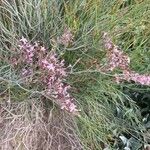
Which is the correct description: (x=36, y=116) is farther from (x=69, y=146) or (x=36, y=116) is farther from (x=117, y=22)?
(x=117, y=22)

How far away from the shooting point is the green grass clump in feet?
5.82

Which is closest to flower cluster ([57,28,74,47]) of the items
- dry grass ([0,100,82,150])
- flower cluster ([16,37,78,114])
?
flower cluster ([16,37,78,114])

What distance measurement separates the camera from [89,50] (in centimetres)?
182

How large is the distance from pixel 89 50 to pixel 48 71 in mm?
276

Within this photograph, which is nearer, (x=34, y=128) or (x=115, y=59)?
(x=115, y=59)

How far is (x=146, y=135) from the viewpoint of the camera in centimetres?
182

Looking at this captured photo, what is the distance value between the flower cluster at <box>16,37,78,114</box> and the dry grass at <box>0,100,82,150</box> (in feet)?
0.39

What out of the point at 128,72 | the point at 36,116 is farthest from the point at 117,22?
the point at 36,116

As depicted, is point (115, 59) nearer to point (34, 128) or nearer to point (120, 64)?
point (120, 64)

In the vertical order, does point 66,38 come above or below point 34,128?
above

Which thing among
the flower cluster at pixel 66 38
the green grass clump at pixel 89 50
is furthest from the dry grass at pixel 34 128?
the flower cluster at pixel 66 38

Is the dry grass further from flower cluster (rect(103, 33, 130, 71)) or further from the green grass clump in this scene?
flower cluster (rect(103, 33, 130, 71))

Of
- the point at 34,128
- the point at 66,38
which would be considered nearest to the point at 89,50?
the point at 66,38

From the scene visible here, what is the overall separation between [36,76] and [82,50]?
248 millimetres
